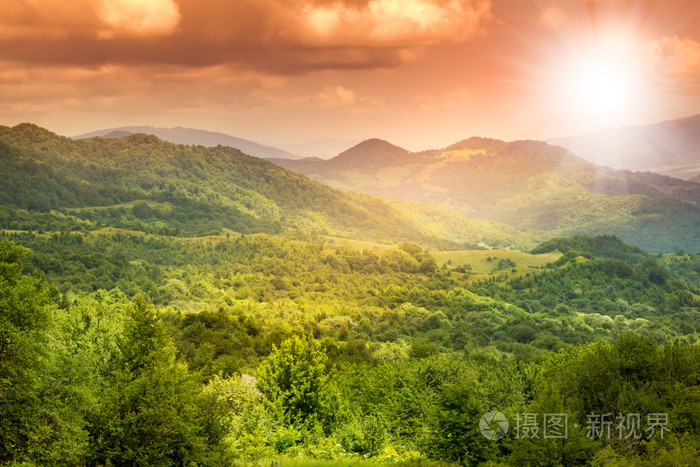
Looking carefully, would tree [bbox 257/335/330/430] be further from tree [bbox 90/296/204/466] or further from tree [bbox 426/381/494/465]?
tree [bbox 90/296/204/466]

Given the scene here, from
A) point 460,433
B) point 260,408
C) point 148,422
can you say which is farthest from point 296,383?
point 148,422

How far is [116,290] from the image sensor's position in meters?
139

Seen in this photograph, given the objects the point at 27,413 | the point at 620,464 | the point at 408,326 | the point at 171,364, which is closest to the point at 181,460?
the point at 171,364

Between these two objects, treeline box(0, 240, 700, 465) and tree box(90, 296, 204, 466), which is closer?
tree box(90, 296, 204, 466)

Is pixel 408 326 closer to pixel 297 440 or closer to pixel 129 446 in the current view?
pixel 297 440

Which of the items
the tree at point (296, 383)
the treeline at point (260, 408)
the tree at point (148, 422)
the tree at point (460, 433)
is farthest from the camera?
the tree at point (296, 383)

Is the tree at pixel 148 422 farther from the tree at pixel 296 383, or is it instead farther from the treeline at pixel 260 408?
the tree at pixel 296 383

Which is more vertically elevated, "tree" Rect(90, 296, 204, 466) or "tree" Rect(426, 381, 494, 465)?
"tree" Rect(90, 296, 204, 466)

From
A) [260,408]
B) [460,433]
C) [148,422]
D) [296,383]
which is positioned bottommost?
[260,408]

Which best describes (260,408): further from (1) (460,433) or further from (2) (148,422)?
(2) (148,422)

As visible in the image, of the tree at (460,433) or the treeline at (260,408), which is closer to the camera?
the treeline at (260,408)

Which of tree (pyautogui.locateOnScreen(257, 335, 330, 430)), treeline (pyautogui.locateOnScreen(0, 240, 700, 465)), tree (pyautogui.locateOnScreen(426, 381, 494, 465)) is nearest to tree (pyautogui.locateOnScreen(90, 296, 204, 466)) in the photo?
treeline (pyautogui.locateOnScreen(0, 240, 700, 465))

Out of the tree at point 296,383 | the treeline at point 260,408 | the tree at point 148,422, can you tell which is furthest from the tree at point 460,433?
the tree at point 148,422

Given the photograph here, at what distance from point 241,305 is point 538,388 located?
118 meters
